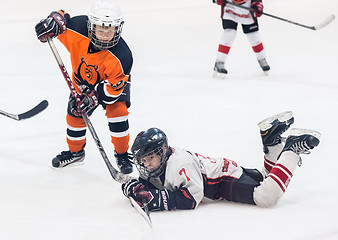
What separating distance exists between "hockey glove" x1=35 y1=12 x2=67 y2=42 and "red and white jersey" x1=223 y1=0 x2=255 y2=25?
2064mm

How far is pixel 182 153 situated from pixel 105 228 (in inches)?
16.3

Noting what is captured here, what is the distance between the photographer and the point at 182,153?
235cm

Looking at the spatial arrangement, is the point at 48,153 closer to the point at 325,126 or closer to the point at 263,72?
the point at 325,126

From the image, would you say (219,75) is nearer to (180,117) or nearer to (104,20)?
(180,117)

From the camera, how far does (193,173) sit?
90.4 inches

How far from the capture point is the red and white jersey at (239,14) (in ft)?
14.9

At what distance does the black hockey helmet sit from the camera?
2270 millimetres

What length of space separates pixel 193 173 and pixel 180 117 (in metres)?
1.36

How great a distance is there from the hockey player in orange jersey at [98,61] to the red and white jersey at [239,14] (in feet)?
6.40

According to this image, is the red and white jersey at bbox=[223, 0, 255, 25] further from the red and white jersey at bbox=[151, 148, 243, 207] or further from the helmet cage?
the red and white jersey at bbox=[151, 148, 243, 207]

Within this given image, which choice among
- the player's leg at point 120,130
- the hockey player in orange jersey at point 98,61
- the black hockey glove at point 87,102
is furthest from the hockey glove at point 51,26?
the player's leg at point 120,130

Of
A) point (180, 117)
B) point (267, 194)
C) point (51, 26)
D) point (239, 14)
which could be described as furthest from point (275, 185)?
point (239, 14)

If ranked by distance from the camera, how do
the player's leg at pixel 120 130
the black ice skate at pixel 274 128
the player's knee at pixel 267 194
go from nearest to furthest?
1. the player's knee at pixel 267 194
2. the black ice skate at pixel 274 128
3. the player's leg at pixel 120 130

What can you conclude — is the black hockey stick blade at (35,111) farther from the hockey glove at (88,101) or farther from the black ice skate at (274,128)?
the black ice skate at (274,128)
